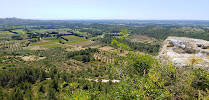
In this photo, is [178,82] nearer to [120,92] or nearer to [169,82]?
[169,82]

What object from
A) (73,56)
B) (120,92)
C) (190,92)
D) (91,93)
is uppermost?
(190,92)

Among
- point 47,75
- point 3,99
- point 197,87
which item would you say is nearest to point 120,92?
point 197,87

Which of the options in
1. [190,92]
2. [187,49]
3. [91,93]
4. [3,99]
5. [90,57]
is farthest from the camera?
[90,57]

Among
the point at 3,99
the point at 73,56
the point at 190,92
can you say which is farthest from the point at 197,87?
the point at 73,56

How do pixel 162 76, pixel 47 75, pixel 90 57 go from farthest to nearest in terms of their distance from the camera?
1. pixel 90 57
2. pixel 47 75
3. pixel 162 76

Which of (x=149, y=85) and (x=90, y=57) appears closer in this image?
(x=149, y=85)

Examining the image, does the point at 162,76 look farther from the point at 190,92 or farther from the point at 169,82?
the point at 190,92

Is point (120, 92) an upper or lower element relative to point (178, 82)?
lower
